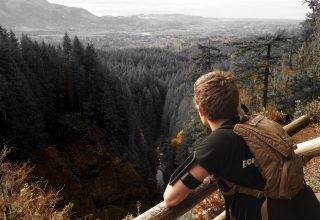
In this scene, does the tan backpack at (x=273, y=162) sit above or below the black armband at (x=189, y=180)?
above

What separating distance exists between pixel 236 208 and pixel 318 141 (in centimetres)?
177

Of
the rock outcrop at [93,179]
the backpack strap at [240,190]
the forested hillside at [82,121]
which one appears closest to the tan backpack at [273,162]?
the backpack strap at [240,190]

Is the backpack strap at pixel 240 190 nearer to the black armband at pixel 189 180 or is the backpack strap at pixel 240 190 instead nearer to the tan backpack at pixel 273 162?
the tan backpack at pixel 273 162

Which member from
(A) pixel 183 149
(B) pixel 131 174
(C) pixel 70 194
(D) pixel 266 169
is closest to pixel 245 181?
(D) pixel 266 169

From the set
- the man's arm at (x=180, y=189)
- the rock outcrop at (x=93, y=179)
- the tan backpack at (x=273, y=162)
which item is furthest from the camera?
the rock outcrop at (x=93, y=179)

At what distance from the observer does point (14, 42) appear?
63.2 meters

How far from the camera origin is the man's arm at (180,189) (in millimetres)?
3062

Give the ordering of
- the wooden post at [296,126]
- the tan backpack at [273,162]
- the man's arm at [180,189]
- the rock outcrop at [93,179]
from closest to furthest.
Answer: the tan backpack at [273,162] → the man's arm at [180,189] → the wooden post at [296,126] → the rock outcrop at [93,179]

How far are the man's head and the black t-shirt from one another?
146 mm

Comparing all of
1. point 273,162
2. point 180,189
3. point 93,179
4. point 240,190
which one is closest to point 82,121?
point 93,179

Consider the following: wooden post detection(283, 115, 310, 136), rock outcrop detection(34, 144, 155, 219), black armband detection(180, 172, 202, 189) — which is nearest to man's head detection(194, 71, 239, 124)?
black armband detection(180, 172, 202, 189)

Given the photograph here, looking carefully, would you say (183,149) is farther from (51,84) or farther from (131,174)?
(51,84)

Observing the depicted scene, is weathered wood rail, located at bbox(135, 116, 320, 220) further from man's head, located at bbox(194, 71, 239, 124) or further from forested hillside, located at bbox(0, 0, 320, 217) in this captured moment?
forested hillside, located at bbox(0, 0, 320, 217)

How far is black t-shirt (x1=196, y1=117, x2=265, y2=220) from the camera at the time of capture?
3.00 meters
